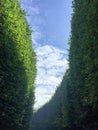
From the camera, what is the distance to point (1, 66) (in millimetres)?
30359

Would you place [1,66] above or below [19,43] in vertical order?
below

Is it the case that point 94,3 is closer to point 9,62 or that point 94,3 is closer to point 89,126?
point 9,62

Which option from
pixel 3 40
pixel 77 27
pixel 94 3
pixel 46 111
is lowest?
pixel 3 40

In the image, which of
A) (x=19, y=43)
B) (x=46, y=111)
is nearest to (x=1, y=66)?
(x=19, y=43)

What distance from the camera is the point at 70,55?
140 ft

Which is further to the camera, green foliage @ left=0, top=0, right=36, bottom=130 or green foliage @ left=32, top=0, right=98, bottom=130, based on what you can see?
green foliage @ left=0, top=0, right=36, bottom=130

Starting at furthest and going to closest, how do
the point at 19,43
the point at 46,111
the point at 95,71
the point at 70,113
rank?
the point at 46,111
the point at 70,113
the point at 19,43
the point at 95,71

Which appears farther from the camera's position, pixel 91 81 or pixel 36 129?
pixel 36 129

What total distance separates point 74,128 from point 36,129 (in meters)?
49.2

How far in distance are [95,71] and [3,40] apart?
691 cm

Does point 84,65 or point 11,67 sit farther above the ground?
point 84,65

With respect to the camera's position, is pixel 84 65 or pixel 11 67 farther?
pixel 84 65

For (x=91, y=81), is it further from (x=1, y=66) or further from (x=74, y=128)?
(x=74, y=128)

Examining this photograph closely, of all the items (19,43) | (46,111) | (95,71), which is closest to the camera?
(95,71)
